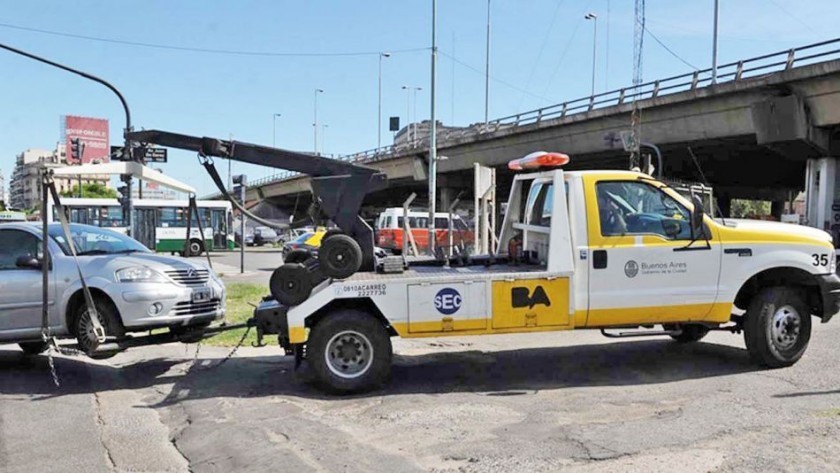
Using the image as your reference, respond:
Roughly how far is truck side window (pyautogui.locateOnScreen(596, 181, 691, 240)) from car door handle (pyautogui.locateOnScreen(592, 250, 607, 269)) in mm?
223

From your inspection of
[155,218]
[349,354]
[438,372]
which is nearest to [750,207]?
[155,218]

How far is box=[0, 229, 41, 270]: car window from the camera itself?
775 centimetres

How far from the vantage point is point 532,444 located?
5.00 meters

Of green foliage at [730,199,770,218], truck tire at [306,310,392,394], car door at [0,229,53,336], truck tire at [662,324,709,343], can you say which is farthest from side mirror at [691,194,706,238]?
green foliage at [730,199,770,218]

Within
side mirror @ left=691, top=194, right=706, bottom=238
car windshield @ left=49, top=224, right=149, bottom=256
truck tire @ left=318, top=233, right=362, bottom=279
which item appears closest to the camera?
truck tire @ left=318, top=233, right=362, bottom=279

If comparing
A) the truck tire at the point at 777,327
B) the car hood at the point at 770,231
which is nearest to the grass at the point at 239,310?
the car hood at the point at 770,231

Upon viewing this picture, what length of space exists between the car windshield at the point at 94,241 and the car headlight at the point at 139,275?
2.64ft

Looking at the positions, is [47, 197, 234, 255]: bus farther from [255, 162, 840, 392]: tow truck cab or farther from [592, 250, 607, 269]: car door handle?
[592, 250, 607, 269]: car door handle

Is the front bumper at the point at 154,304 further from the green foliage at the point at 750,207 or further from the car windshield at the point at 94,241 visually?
the green foliage at the point at 750,207

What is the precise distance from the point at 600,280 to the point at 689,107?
2580 cm

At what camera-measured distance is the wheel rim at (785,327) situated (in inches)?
283

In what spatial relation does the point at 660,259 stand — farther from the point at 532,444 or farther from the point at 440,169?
the point at 440,169

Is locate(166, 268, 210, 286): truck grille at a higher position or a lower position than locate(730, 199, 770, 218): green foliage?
lower

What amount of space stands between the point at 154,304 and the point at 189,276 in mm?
617
